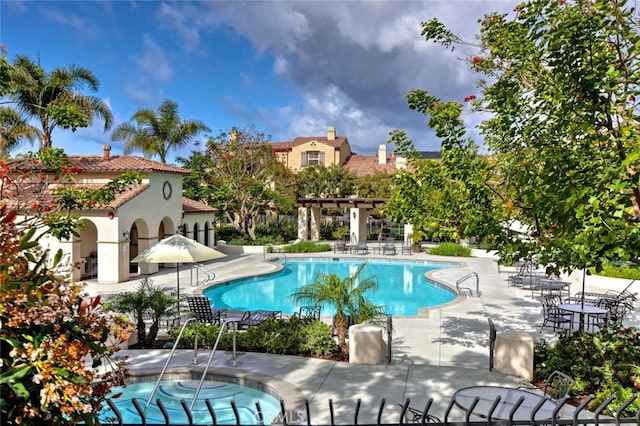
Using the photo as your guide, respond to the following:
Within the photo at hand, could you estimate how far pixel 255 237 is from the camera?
39.3 metres

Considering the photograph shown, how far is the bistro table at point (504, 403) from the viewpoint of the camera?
5.75m

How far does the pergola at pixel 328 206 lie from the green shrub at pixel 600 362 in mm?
28552

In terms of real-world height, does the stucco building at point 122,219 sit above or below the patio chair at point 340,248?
above

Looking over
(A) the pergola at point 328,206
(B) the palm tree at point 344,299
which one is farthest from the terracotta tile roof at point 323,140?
(B) the palm tree at point 344,299

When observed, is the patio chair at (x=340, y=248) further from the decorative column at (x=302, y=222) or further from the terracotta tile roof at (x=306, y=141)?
the terracotta tile roof at (x=306, y=141)

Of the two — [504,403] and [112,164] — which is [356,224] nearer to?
[112,164]

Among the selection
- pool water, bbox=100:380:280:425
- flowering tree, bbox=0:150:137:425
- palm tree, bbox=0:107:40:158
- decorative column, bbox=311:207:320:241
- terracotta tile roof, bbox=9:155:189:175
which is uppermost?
palm tree, bbox=0:107:40:158

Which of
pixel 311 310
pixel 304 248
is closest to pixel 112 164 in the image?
pixel 311 310

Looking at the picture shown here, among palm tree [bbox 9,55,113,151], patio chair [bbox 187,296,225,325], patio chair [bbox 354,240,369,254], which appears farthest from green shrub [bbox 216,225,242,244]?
patio chair [bbox 187,296,225,325]

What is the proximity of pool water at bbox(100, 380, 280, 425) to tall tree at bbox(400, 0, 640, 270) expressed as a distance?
5083 mm

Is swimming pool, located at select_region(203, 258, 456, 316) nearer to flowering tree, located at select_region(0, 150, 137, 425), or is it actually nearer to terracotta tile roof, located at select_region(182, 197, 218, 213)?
terracotta tile roof, located at select_region(182, 197, 218, 213)

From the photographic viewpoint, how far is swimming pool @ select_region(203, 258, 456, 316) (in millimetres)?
20031

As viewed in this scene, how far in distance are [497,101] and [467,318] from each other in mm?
9053

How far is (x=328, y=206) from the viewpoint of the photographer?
135ft
